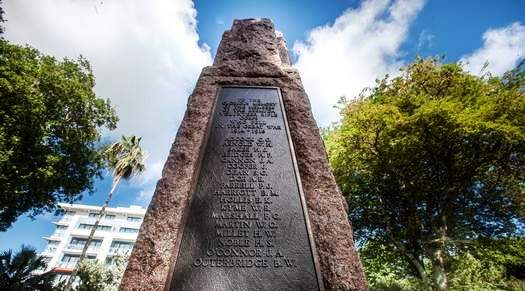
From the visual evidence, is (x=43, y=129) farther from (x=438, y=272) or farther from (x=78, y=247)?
(x=78, y=247)

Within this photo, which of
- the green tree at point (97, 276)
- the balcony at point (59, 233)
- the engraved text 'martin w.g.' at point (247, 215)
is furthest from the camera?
the balcony at point (59, 233)

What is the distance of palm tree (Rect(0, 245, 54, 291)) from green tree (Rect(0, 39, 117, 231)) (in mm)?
2761

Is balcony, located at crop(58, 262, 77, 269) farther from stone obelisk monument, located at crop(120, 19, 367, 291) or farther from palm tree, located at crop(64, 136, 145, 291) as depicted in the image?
stone obelisk monument, located at crop(120, 19, 367, 291)

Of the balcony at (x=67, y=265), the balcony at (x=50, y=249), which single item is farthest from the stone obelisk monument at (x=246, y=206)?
the balcony at (x=50, y=249)

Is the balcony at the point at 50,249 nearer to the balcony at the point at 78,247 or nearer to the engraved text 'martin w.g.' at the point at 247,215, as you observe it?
the balcony at the point at 78,247

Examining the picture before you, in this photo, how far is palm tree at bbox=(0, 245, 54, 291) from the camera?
10633mm

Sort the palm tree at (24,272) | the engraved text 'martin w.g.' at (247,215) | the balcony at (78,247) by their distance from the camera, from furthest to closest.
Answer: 1. the balcony at (78,247)
2. the palm tree at (24,272)
3. the engraved text 'martin w.g.' at (247,215)

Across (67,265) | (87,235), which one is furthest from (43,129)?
(87,235)

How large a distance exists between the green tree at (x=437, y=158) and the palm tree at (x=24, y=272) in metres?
14.4

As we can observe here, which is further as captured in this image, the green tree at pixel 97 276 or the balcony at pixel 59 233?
the balcony at pixel 59 233

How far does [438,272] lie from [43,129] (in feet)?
63.5

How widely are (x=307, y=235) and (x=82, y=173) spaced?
57.1 feet

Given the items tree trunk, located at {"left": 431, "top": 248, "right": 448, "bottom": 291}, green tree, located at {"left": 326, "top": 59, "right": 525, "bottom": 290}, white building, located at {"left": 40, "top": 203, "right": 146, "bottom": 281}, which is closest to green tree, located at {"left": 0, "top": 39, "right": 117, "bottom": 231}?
green tree, located at {"left": 326, "top": 59, "right": 525, "bottom": 290}

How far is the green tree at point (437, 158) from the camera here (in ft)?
36.6
